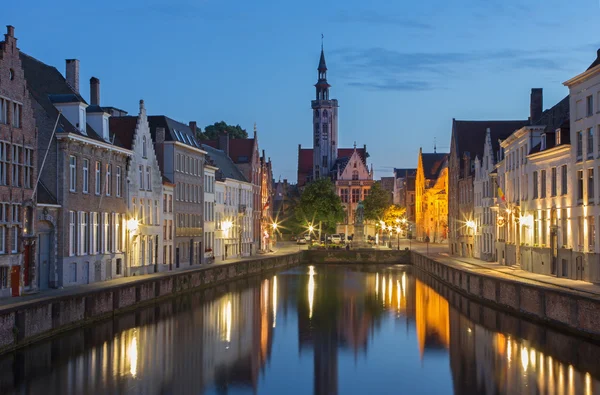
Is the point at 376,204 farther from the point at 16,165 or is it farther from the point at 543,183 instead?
the point at 16,165

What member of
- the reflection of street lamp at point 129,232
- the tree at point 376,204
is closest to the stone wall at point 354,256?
the tree at point 376,204

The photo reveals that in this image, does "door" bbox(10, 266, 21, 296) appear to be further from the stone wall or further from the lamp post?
the stone wall

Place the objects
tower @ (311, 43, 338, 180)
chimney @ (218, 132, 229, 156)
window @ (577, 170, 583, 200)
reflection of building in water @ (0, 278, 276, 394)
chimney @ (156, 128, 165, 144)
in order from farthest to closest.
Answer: tower @ (311, 43, 338, 180) < chimney @ (218, 132, 229, 156) < chimney @ (156, 128, 165, 144) < window @ (577, 170, 583, 200) < reflection of building in water @ (0, 278, 276, 394)

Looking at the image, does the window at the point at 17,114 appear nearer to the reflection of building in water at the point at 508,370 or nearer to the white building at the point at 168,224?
the reflection of building in water at the point at 508,370

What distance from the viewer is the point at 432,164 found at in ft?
464

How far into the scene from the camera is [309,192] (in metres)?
123

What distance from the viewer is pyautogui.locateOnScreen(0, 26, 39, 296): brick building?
38469mm

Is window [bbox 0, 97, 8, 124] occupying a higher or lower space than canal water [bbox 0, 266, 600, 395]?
higher

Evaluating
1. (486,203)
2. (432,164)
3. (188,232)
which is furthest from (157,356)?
(432,164)

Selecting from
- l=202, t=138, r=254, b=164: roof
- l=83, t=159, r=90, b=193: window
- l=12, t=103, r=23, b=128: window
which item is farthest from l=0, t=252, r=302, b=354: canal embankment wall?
l=202, t=138, r=254, b=164: roof

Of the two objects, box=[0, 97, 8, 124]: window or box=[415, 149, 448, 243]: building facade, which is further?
box=[415, 149, 448, 243]: building facade

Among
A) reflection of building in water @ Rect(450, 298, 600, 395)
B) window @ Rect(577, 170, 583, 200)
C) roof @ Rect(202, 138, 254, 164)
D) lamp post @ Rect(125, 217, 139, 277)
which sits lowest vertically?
reflection of building in water @ Rect(450, 298, 600, 395)

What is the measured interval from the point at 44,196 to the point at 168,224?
2179 centimetres

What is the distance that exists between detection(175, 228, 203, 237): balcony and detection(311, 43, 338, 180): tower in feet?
322
